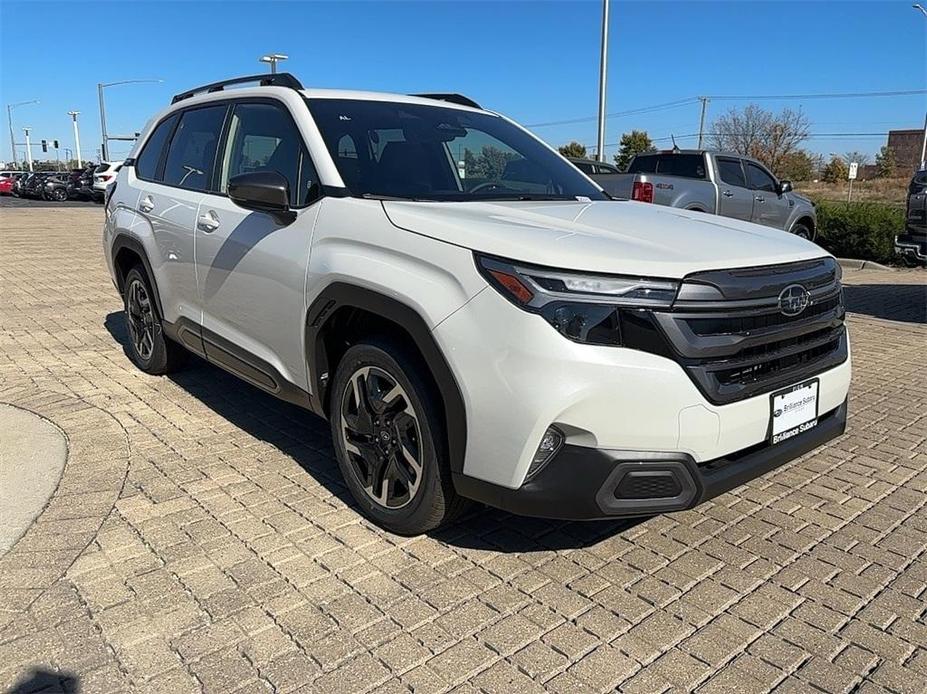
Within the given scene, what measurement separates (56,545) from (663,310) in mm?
2659

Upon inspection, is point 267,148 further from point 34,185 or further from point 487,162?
point 34,185

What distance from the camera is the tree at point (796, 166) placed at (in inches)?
2035

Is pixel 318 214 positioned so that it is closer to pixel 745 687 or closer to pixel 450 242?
pixel 450 242

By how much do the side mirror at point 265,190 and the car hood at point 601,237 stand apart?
537 mm

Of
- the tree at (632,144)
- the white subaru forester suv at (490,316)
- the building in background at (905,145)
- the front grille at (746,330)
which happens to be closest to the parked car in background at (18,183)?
the tree at (632,144)

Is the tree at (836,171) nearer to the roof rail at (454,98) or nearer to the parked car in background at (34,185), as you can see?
the parked car in background at (34,185)

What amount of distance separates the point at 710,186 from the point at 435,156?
9595 millimetres

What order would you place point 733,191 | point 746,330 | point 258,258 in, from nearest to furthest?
point 746,330 < point 258,258 < point 733,191

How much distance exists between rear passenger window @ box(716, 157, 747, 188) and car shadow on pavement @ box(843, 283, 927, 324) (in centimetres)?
255

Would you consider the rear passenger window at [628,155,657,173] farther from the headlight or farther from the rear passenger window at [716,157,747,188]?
the headlight

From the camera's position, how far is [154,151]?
531cm

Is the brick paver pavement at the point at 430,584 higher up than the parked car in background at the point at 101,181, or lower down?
lower down

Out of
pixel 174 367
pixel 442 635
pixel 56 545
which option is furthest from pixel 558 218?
pixel 174 367

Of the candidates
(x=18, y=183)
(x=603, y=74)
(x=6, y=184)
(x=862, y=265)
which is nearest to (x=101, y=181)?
(x=18, y=183)
